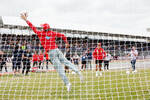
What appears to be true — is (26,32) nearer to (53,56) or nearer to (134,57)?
(53,56)

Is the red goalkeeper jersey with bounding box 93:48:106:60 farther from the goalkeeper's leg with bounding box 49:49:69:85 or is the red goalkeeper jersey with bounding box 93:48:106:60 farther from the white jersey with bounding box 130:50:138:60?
the goalkeeper's leg with bounding box 49:49:69:85

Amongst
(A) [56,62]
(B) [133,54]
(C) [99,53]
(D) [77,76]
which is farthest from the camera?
(B) [133,54]

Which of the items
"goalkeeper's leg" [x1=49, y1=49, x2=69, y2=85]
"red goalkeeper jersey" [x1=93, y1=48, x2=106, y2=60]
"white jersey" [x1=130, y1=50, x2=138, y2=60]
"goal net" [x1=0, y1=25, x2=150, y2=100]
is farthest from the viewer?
"white jersey" [x1=130, y1=50, x2=138, y2=60]

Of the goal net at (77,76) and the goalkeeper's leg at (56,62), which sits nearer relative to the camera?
the goal net at (77,76)

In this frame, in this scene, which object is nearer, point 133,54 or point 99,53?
point 99,53

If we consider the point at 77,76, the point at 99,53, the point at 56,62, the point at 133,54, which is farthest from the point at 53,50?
the point at 133,54

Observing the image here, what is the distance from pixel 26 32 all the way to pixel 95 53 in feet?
11.9

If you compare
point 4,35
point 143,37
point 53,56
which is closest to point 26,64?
point 4,35

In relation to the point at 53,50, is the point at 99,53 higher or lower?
lower

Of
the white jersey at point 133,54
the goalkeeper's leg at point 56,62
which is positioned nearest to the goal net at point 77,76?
the white jersey at point 133,54

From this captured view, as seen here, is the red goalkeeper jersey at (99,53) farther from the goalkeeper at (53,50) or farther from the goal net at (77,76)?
the goalkeeper at (53,50)

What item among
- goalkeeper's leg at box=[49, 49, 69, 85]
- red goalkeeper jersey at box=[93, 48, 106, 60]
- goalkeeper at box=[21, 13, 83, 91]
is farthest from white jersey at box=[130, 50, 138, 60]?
goalkeeper's leg at box=[49, 49, 69, 85]

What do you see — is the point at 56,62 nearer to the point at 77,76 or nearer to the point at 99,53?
the point at 77,76

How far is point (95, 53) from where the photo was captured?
841cm
